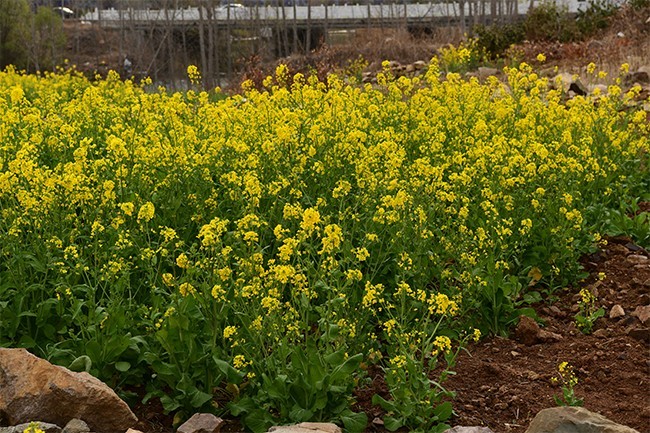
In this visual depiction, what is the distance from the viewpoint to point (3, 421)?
4.12 meters

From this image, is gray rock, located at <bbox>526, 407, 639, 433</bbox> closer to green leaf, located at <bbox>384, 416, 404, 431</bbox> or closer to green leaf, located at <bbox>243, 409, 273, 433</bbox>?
green leaf, located at <bbox>384, 416, 404, 431</bbox>

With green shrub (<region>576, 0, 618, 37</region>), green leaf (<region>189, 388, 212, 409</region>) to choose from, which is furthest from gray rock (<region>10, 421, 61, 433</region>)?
green shrub (<region>576, 0, 618, 37</region>)

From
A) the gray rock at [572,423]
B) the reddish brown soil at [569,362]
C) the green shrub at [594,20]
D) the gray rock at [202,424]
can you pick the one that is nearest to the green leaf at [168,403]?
the gray rock at [202,424]

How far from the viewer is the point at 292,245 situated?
451 centimetres

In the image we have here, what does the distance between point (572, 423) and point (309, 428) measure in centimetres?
114

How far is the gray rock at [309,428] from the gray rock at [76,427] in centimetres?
84

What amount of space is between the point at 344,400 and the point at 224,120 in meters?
4.10

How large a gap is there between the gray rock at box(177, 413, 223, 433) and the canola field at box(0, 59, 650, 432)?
0.43 feet

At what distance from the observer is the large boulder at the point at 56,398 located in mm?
4051

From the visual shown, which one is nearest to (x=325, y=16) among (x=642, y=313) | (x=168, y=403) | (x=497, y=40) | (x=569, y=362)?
(x=497, y=40)

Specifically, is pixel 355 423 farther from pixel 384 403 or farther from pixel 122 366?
pixel 122 366

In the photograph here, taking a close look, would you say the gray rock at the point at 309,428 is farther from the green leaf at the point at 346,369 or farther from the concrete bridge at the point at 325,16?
the concrete bridge at the point at 325,16

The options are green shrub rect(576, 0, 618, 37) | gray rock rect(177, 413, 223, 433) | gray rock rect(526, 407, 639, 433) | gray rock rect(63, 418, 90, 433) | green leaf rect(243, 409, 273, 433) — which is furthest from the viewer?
green shrub rect(576, 0, 618, 37)

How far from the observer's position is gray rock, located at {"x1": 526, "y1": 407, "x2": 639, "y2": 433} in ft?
12.4
